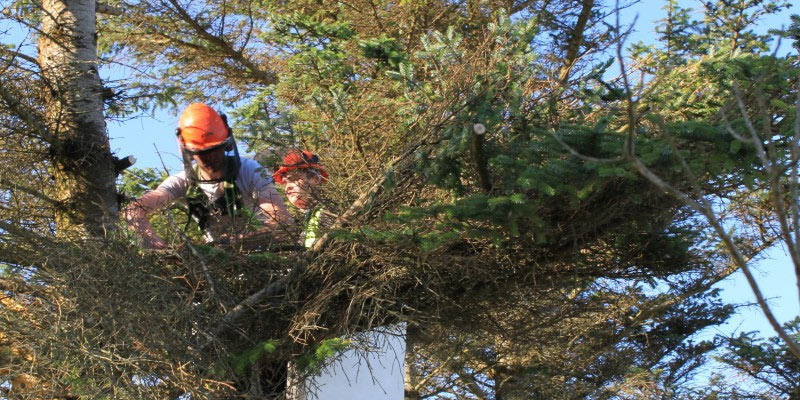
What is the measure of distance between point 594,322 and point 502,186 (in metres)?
4.57

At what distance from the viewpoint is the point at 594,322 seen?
415 inches

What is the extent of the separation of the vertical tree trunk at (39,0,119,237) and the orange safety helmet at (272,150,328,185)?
1559 millimetres

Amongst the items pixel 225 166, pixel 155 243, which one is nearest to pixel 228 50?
pixel 225 166

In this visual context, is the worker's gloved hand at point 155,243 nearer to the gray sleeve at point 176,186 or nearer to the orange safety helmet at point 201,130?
the gray sleeve at point 176,186

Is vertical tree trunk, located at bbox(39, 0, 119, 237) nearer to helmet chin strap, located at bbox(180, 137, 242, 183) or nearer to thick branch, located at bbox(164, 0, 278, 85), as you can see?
helmet chin strap, located at bbox(180, 137, 242, 183)

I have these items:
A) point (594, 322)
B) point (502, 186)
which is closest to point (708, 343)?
point (594, 322)

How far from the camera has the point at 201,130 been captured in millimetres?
7699

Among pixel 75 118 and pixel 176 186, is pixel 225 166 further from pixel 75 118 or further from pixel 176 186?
pixel 75 118

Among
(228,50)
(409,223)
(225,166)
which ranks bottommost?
(409,223)

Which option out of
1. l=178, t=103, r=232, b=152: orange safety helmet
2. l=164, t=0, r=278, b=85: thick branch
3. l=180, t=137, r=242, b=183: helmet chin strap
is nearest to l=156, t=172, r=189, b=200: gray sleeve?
l=180, t=137, r=242, b=183: helmet chin strap

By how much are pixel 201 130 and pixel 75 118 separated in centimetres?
108

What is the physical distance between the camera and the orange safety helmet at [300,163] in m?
7.16

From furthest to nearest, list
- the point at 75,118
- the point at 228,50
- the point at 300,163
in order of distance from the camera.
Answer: the point at 228,50 < the point at 75,118 < the point at 300,163

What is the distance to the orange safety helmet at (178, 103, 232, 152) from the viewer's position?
7.66 meters
